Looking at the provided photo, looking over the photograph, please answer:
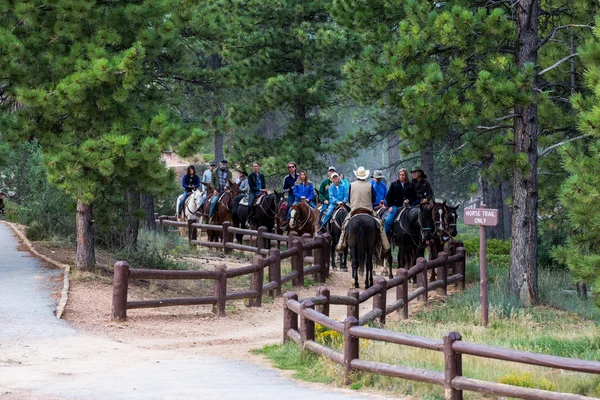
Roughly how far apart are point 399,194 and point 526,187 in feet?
15.1

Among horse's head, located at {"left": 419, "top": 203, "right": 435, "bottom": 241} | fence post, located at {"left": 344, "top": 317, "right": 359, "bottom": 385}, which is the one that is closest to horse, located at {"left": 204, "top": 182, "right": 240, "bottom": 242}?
horse's head, located at {"left": 419, "top": 203, "right": 435, "bottom": 241}

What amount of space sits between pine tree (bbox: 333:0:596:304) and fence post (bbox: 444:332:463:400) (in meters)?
9.45

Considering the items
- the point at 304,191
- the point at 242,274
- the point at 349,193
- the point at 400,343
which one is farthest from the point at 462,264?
the point at 400,343

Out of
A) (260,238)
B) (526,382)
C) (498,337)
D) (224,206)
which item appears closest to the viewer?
(526,382)

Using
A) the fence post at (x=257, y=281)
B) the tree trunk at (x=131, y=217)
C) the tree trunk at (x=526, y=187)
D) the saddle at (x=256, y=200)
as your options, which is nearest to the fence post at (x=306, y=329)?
the fence post at (x=257, y=281)

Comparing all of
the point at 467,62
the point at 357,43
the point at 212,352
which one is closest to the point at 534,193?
the point at 467,62

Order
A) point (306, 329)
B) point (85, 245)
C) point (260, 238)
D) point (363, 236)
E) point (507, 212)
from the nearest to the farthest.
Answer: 1. point (306, 329)
2. point (85, 245)
3. point (363, 236)
4. point (260, 238)
5. point (507, 212)

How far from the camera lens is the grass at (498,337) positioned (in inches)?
473

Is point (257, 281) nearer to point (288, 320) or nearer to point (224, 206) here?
point (288, 320)

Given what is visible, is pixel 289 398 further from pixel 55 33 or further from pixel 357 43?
pixel 357 43

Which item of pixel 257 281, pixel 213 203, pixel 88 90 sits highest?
pixel 88 90

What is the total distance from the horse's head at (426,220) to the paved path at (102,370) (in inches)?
367

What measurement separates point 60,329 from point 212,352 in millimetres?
2773

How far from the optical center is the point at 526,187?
68.7 ft
